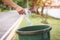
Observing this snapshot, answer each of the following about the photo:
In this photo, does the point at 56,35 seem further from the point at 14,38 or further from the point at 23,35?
the point at 23,35

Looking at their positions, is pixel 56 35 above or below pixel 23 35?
below

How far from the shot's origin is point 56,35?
33.4ft

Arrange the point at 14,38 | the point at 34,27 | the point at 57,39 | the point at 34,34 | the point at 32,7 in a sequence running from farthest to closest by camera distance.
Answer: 1. the point at 32,7
2. the point at 14,38
3. the point at 57,39
4. the point at 34,27
5. the point at 34,34

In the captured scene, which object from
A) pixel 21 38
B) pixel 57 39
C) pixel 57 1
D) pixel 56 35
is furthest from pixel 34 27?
pixel 57 1

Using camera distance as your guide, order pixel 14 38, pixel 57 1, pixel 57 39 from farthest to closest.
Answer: pixel 57 1 → pixel 14 38 → pixel 57 39

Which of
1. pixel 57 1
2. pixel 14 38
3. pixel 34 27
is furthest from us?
pixel 57 1

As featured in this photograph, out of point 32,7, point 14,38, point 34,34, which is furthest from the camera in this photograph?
point 32,7

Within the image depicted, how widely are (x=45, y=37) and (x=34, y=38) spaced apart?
0.25 m

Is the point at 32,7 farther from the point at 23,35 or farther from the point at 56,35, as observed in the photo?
the point at 23,35

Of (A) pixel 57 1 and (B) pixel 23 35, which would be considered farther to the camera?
(A) pixel 57 1

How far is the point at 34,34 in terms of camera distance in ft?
15.9

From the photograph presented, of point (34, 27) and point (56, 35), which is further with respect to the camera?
point (56, 35)

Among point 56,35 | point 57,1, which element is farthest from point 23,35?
point 57,1

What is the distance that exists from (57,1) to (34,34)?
699 inches
